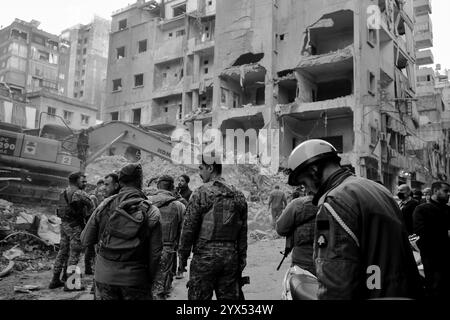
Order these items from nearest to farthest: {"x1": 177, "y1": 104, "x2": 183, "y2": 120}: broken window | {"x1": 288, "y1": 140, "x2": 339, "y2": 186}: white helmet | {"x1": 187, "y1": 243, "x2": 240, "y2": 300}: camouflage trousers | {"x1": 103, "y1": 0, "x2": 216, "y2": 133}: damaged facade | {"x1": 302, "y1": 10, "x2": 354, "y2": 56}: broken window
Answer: {"x1": 288, "y1": 140, "x2": 339, "y2": 186}: white helmet
{"x1": 187, "y1": 243, "x2": 240, "y2": 300}: camouflage trousers
{"x1": 302, "y1": 10, "x2": 354, "y2": 56}: broken window
{"x1": 103, "y1": 0, "x2": 216, "y2": 133}: damaged facade
{"x1": 177, "y1": 104, "x2": 183, "y2": 120}: broken window

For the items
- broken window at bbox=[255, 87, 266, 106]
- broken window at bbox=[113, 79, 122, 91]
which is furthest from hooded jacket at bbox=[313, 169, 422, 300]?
broken window at bbox=[113, 79, 122, 91]

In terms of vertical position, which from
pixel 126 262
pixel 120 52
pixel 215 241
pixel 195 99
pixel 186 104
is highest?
pixel 120 52

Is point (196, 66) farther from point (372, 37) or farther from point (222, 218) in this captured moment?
point (222, 218)

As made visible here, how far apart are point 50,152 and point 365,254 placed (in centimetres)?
1201

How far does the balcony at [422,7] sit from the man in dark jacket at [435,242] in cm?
4343

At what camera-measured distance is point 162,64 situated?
120 feet

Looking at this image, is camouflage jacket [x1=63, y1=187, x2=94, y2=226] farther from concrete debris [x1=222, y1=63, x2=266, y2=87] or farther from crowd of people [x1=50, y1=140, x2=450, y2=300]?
concrete debris [x1=222, y1=63, x2=266, y2=87]

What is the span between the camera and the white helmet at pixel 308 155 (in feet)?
7.01

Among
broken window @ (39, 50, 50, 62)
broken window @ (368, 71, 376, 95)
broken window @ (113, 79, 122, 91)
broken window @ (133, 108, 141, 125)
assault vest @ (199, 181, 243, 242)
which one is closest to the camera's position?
assault vest @ (199, 181, 243, 242)

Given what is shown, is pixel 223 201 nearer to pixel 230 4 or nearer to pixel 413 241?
pixel 413 241

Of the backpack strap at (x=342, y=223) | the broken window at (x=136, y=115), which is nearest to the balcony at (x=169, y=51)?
the broken window at (x=136, y=115)

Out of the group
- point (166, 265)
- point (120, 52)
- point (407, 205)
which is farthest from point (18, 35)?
point (407, 205)

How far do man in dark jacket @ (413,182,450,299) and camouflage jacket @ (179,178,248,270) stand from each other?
191 centimetres

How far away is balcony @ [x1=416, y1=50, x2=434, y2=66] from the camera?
43544 mm
